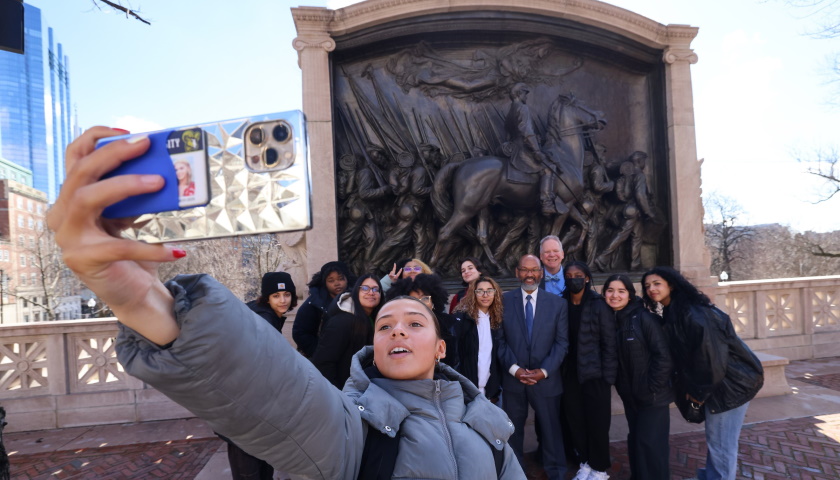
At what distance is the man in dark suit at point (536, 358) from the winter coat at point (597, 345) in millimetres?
145

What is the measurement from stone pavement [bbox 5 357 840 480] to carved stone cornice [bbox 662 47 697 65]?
5.44m

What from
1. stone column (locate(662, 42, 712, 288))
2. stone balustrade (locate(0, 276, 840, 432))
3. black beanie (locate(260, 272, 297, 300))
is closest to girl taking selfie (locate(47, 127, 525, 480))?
black beanie (locate(260, 272, 297, 300))

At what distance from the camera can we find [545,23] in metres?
7.50

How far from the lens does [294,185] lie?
37.8 inches

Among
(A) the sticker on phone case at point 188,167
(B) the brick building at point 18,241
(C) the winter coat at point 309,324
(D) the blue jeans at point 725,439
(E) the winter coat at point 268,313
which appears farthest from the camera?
(B) the brick building at point 18,241

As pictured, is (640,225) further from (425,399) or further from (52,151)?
(52,151)

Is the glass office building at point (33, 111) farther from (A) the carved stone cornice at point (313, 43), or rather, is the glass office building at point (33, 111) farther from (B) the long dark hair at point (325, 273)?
(B) the long dark hair at point (325, 273)

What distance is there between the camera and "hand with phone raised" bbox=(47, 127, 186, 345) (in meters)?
0.70

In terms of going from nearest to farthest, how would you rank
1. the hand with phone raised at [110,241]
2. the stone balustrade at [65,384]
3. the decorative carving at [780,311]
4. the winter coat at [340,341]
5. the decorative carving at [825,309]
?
the hand with phone raised at [110,241] < the winter coat at [340,341] < the stone balustrade at [65,384] < the decorative carving at [780,311] < the decorative carving at [825,309]

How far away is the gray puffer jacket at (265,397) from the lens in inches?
31.2

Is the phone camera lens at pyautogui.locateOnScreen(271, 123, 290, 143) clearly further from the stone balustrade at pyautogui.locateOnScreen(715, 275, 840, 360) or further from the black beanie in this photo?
the stone balustrade at pyautogui.locateOnScreen(715, 275, 840, 360)

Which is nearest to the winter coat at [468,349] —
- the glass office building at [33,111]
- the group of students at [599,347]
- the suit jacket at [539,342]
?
the group of students at [599,347]

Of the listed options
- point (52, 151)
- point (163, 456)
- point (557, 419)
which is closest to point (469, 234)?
point (557, 419)

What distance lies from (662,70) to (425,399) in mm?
8485
